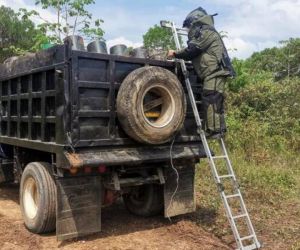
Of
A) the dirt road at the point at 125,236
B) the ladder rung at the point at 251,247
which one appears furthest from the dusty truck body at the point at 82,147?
the ladder rung at the point at 251,247

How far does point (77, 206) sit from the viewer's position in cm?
527

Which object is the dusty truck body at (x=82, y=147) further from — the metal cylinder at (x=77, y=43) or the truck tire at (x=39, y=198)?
the metal cylinder at (x=77, y=43)

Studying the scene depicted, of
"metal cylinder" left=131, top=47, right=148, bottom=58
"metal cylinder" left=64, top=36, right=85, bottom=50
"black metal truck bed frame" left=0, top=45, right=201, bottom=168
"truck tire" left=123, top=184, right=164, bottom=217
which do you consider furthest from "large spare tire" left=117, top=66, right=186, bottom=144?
"truck tire" left=123, top=184, right=164, bottom=217

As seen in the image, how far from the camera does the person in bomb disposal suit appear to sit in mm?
5570

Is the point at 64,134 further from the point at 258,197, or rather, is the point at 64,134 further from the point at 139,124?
the point at 258,197

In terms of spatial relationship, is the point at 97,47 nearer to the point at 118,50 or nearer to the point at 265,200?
the point at 118,50

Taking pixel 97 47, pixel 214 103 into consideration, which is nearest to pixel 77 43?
pixel 97 47

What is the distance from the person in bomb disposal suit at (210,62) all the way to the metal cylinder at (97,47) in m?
0.94

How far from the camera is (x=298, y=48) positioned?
3119cm

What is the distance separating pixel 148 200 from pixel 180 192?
1.69ft

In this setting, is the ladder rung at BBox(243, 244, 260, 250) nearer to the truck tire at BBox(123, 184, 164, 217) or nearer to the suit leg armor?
the suit leg armor

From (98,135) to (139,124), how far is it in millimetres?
474

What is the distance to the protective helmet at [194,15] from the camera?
18.5ft

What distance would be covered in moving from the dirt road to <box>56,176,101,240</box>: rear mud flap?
16cm
